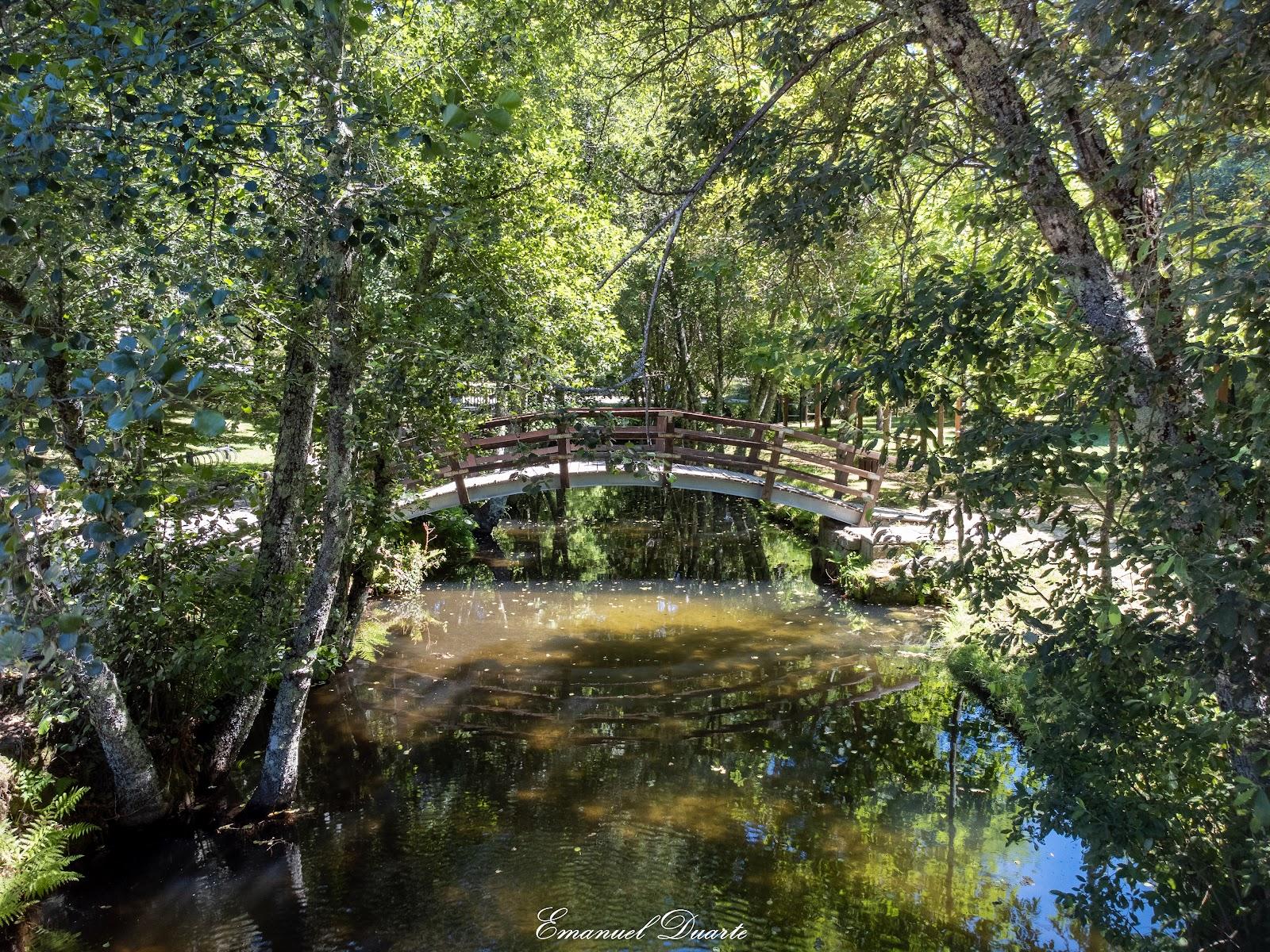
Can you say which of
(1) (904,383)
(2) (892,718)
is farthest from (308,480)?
(2) (892,718)

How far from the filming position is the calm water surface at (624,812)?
586cm

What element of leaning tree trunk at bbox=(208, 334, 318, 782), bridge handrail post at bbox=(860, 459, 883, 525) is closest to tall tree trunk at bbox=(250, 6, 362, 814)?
leaning tree trunk at bbox=(208, 334, 318, 782)

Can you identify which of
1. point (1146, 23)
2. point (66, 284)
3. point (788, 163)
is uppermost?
point (788, 163)

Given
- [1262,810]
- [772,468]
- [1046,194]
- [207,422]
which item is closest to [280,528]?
[1046,194]

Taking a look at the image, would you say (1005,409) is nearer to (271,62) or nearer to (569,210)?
(271,62)

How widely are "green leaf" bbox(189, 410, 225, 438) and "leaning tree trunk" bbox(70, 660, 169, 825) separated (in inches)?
212

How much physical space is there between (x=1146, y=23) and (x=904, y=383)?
1.74m

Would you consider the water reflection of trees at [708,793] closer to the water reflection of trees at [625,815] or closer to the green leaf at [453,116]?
the water reflection of trees at [625,815]

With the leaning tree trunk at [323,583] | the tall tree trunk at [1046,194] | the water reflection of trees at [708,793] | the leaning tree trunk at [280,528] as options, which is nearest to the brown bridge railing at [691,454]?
the water reflection of trees at [708,793]

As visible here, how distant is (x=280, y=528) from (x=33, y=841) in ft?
9.19

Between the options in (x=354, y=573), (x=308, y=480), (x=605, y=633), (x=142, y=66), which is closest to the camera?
(x=142, y=66)

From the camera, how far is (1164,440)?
4.30 meters

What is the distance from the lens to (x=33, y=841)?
5602mm
